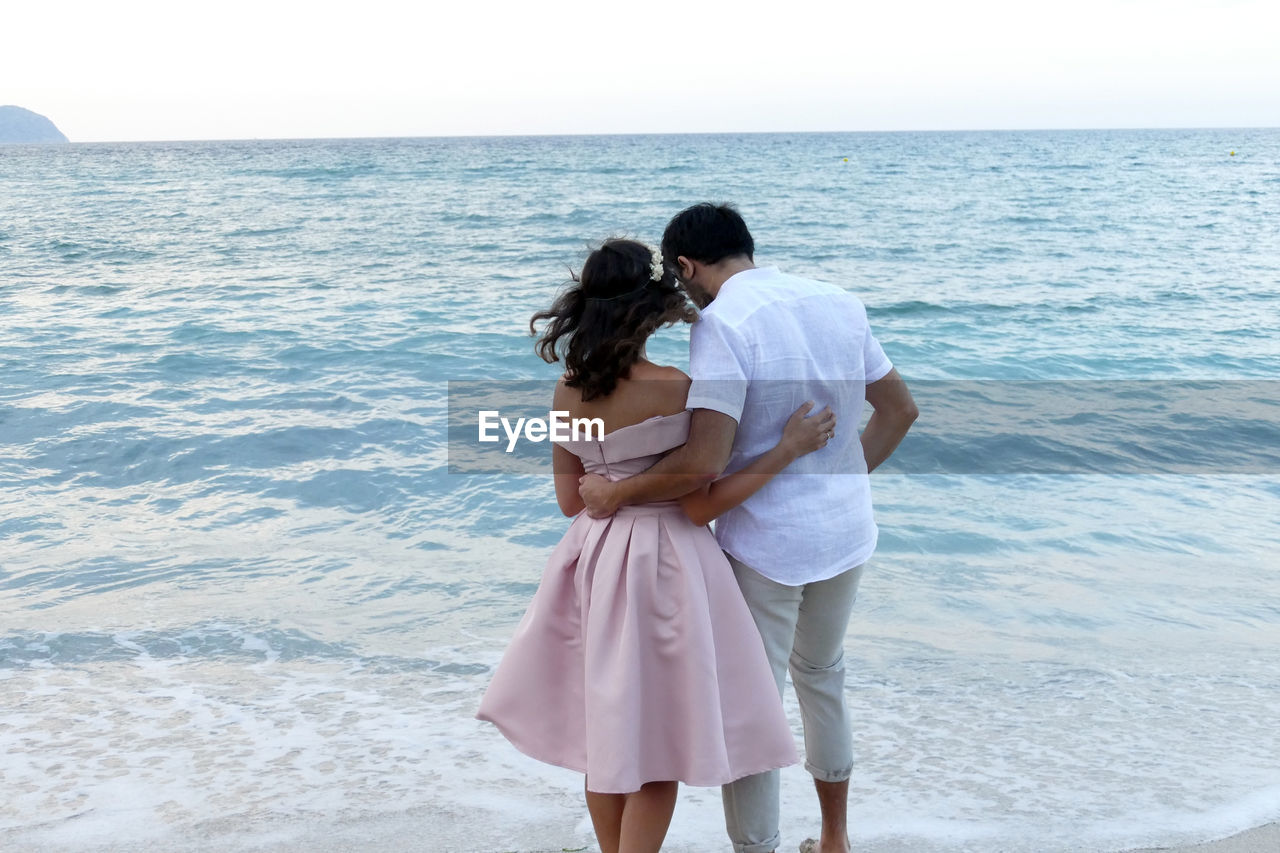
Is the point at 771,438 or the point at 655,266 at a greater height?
the point at 655,266

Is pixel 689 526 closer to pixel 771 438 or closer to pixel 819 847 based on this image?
pixel 771 438

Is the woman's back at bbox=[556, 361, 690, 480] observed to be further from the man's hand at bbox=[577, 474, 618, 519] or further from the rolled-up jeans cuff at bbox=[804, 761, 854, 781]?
the rolled-up jeans cuff at bbox=[804, 761, 854, 781]

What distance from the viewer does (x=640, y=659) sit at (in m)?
2.22

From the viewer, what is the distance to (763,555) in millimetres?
2363

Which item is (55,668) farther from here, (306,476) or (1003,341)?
(1003,341)

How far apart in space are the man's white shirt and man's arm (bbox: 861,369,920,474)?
7 cm

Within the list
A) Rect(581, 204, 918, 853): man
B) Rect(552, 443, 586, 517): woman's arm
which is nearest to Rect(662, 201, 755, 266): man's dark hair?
Rect(581, 204, 918, 853): man

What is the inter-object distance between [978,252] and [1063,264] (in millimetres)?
1943

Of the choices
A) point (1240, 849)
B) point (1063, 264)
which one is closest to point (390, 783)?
point (1240, 849)

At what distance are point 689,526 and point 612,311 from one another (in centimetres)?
50

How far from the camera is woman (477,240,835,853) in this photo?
2193 mm

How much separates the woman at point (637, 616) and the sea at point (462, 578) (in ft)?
0.81

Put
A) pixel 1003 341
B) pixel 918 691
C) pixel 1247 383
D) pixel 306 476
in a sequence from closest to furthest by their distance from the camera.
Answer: pixel 918 691
pixel 306 476
pixel 1247 383
pixel 1003 341
